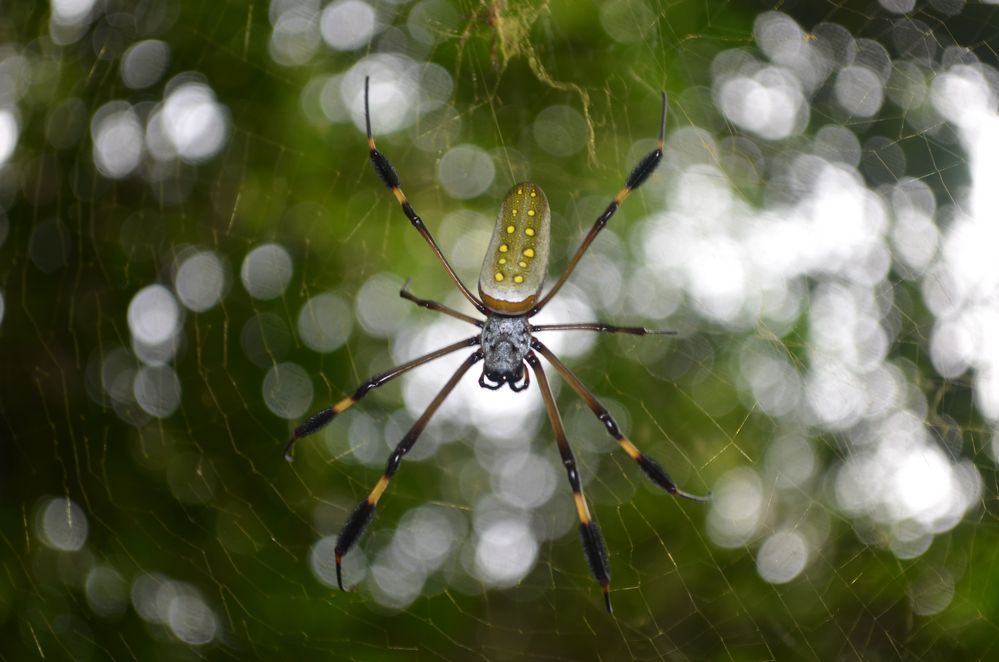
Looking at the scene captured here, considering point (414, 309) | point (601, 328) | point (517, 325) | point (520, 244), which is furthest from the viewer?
point (414, 309)

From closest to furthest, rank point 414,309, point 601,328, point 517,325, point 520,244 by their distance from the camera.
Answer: point 520,244 < point 601,328 < point 517,325 < point 414,309

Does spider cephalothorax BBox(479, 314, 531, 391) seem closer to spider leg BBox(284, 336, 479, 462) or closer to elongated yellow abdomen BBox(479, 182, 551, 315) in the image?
spider leg BBox(284, 336, 479, 462)

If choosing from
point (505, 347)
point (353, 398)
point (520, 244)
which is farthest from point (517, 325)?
point (353, 398)

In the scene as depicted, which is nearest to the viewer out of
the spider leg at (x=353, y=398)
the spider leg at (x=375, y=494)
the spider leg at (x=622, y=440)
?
the spider leg at (x=622, y=440)

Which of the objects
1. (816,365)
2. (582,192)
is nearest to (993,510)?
(816,365)

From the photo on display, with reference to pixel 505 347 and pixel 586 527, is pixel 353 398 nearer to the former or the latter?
pixel 505 347

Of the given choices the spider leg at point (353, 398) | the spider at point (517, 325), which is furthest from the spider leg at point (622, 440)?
the spider leg at point (353, 398)

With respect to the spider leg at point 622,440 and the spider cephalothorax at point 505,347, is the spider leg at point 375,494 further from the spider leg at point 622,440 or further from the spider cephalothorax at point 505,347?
the spider leg at point 622,440
